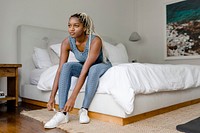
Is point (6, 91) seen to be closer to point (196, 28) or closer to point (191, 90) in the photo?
point (191, 90)

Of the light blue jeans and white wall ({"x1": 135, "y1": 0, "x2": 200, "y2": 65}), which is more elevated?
white wall ({"x1": 135, "y1": 0, "x2": 200, "y2": 65})

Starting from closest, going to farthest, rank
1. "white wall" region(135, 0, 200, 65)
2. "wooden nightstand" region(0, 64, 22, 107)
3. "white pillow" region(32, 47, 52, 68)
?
"wooden nightstand" region(0, 64, 22, 107) → "white pillow" region(32, 47, 52, 68) → "white wall" region(135, 0, 200, 65)

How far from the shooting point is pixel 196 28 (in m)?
3.93

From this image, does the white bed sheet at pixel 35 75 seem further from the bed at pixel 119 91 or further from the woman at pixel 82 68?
the woman at pixel 82 68

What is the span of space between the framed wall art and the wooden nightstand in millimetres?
2932

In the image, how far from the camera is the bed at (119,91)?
1.67 m

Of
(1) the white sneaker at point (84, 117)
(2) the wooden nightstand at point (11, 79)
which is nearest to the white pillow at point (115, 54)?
(2) the wooden nightstand at point (11, 79)

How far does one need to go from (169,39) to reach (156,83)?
2668 mm

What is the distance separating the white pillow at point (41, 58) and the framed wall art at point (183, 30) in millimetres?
2496

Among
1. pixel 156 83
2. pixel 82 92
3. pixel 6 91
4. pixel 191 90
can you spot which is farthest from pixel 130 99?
pixel 6 91

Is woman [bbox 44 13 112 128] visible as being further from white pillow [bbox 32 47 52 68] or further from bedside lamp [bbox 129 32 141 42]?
bedside lamp [bbox 129 32 141 42]

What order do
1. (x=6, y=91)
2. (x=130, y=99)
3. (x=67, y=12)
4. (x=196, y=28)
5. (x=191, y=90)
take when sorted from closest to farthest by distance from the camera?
1. (x=130, y=99)
2. (x=191, y=90)
3. (x=6, y=91)
4. (x=67, y=12)
5. (x=196, y=28)

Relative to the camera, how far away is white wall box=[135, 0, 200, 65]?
4434 millimetres

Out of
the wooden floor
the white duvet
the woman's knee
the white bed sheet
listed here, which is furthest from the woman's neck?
the white bed sheet
